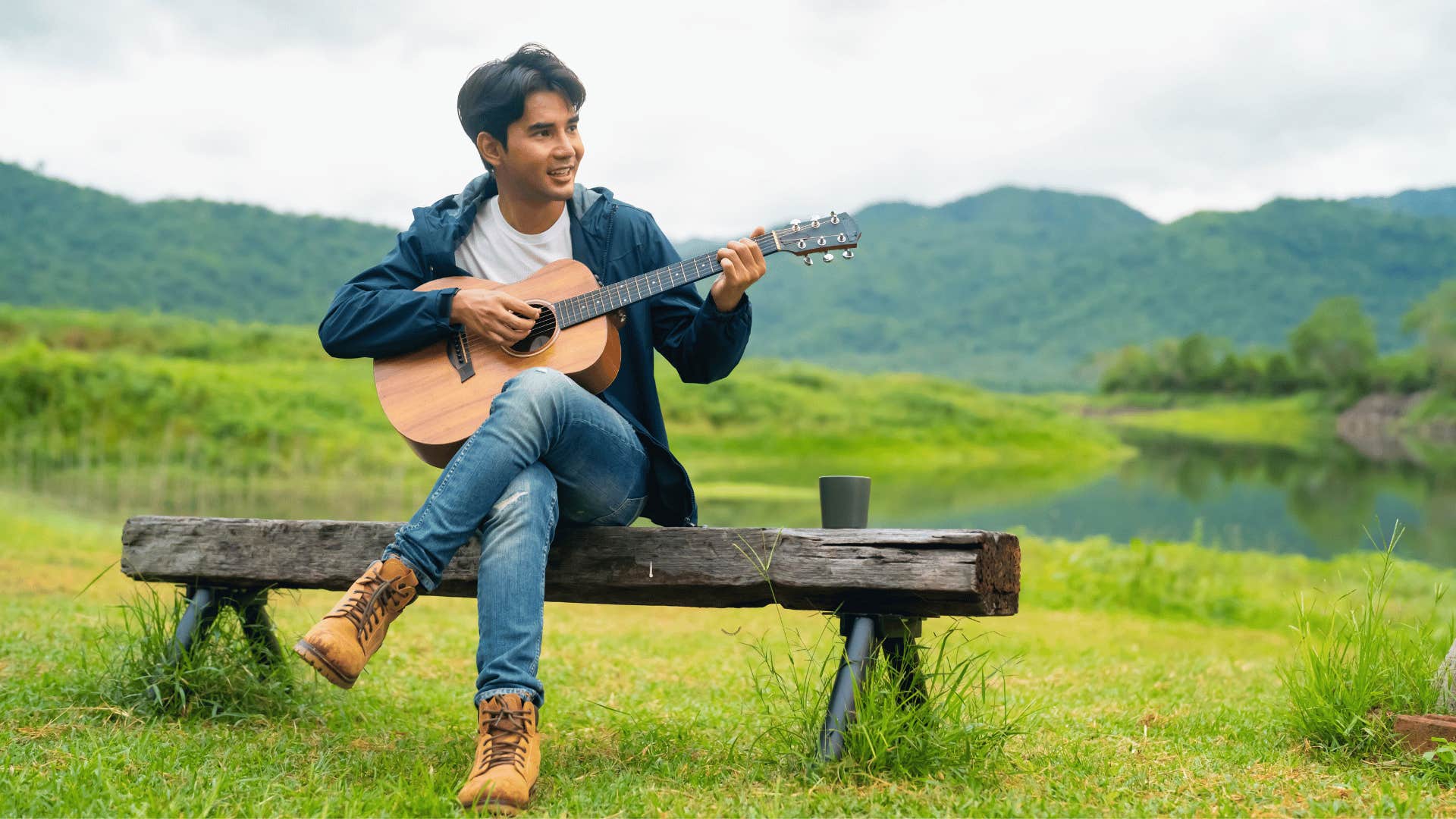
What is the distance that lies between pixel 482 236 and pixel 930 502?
2120 cm

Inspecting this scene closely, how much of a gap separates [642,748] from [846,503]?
3.19ft

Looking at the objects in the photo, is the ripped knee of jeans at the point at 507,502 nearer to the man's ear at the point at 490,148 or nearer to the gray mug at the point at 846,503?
the gray mug at the point at 846,503

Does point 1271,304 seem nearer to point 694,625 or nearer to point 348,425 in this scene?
point 348,425

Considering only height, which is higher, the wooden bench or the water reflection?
the wooden bench

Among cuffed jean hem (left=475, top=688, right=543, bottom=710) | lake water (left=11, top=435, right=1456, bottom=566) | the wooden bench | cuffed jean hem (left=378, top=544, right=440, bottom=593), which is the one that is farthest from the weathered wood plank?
lake water (left=11, top=435, right=1456, bottom=566)

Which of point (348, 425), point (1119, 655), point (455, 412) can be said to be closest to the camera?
point (455, 412)

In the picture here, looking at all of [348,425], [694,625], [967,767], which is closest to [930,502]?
[348,425]

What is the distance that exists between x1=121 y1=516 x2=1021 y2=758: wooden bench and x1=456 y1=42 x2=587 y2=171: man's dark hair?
1256 millimetres

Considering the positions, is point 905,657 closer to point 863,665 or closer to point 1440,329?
point 863,665

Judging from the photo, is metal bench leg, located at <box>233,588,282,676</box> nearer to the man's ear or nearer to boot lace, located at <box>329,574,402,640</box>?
boot lace, located at <box>329,574,402,640</box>

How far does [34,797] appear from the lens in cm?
251

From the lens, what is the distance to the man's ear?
3357 millimetres

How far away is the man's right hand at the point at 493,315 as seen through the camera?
3.11 metres

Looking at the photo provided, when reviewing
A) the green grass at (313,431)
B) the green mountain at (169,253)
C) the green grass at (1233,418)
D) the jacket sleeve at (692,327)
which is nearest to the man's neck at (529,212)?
the jacket sleeve at (692,327)
